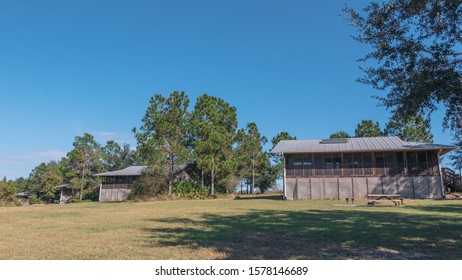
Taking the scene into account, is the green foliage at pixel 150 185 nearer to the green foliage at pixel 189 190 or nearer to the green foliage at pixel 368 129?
the green foliage at pixel 189 190

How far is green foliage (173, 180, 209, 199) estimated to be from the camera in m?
34.0

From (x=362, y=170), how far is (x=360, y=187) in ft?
5.41

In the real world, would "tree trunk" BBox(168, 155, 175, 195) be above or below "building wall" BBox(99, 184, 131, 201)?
above

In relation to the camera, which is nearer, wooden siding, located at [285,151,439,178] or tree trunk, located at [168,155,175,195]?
wooden siding, located at [285,151,439,178]

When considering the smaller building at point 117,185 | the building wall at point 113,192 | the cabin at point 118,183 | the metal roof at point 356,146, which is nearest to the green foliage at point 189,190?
the cabin at point 118,183

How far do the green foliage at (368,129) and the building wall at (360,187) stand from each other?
23.9 m

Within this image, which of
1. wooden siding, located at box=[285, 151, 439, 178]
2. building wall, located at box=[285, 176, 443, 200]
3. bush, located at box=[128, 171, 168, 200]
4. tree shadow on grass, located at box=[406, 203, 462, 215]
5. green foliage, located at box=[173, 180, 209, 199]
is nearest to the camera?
tree shadow on grass, located at box=[406, 203, 462, 215]

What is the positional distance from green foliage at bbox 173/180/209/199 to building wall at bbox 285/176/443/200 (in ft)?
32.2

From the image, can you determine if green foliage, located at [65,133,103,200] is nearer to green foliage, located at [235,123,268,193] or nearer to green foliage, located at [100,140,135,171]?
green foliage, located at [100,140,135,171]

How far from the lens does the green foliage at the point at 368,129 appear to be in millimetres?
51572

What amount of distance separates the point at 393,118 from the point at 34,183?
56509 millimetres

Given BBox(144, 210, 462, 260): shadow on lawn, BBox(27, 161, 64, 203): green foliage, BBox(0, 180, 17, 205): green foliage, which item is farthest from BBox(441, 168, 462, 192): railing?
BBox(27, 161, 64, 203): green foliage
